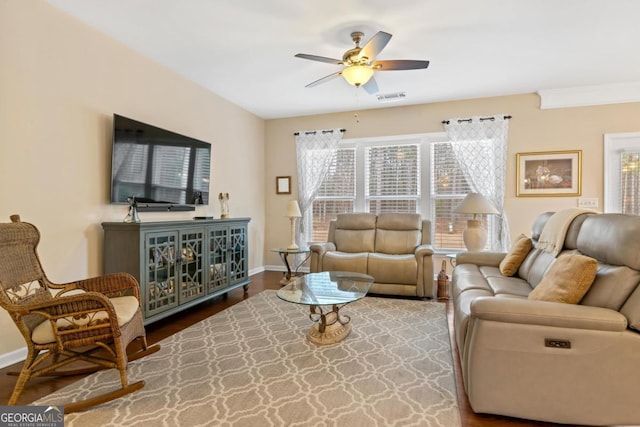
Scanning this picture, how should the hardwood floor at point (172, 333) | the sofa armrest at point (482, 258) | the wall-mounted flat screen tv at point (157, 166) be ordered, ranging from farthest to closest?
the sofa armrest at point (482, 258)
the wall-mounted flat screen tv at point (157, 166)
the hardwood floor at point (172, 333)

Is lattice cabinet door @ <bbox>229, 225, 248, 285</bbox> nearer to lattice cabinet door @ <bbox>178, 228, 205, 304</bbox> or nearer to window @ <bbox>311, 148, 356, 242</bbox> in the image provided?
lattice cabinet door @ <bbox>178, 228, 205, 304</bbox>

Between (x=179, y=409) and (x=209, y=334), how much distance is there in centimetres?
107

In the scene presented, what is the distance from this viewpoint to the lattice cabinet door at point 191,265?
3.20 metres

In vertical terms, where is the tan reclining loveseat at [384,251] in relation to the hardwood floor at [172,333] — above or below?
above

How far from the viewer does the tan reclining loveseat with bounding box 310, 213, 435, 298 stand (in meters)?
3.80

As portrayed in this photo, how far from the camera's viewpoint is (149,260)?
2.81 m

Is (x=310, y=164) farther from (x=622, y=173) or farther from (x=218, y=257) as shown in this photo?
(x=622, y=173)

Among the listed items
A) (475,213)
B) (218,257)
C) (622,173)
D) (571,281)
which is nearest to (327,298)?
(571,281)

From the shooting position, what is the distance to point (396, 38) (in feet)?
9.76

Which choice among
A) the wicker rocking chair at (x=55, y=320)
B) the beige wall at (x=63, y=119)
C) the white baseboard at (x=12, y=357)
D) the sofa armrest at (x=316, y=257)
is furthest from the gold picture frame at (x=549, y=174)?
the white baseboard at (x=12, y=357)

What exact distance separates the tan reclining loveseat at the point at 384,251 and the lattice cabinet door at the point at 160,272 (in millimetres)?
1678

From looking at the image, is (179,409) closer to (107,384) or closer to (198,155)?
(107,384)

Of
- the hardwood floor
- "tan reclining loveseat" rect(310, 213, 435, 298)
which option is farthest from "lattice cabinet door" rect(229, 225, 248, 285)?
"tan reclining loveseat" rect(310, 213, 435, 298)

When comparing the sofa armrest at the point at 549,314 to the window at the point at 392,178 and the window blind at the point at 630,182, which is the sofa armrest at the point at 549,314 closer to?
the window at the point at 392,178
